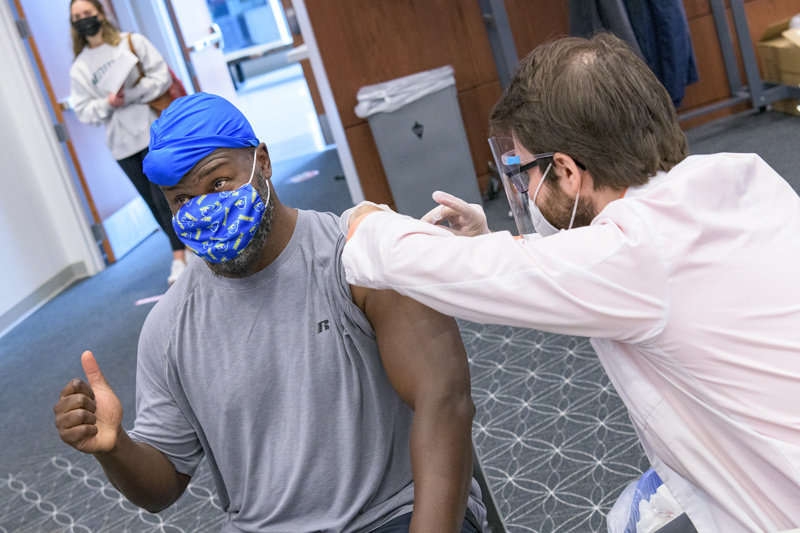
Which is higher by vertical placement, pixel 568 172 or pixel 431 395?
pixel 568 172

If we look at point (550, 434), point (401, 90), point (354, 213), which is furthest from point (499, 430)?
point (401, 90)

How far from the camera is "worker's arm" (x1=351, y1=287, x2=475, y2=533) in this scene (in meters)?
1.14

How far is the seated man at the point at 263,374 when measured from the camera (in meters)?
1.25

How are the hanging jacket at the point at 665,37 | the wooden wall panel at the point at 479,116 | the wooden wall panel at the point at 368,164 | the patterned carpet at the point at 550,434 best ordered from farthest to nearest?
the wooden wall panel at the point at 479,116, the wooden wall panel at the point at 368,164, the hanging jacket at the point at 665,37, the patterned carpet at the point at 550,434

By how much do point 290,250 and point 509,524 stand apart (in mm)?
1041

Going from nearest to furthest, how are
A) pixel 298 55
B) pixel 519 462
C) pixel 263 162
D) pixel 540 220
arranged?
pixel 540 220 → pixel 263 162 → pixel 519 462 → pixel 298 55

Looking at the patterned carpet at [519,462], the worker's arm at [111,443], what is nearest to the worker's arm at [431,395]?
the worker's arm at [111,443]

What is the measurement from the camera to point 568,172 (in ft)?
3.94

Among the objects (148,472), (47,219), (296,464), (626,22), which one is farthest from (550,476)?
(47,219)

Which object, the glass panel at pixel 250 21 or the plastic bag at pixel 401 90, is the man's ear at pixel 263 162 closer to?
the plastic bag at pixel 401 90

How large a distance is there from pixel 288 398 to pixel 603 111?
0.68 meters

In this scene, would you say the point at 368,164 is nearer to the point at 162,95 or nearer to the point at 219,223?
the point at 162,95

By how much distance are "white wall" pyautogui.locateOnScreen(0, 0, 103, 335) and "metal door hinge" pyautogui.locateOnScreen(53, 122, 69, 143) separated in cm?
5

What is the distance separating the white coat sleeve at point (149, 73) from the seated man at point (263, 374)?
9.04 ft
